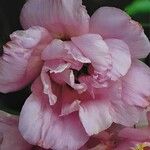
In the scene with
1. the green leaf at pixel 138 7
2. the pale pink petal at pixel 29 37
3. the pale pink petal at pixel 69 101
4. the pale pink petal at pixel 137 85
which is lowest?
the pale pink petal at pixel 69 101

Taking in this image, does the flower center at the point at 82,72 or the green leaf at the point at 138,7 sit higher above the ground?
the green leaf at the point at 138,7

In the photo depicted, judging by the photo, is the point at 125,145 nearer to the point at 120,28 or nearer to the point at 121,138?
the point at 121,138

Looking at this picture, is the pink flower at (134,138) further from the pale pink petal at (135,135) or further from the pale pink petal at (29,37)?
the pale pink petal at (29,37)

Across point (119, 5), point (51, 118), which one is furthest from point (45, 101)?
point (119, 5)

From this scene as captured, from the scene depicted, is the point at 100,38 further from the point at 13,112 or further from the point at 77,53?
the point at 13,112

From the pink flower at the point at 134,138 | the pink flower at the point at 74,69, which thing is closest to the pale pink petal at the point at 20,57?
the pink flower at the point at 74,69
